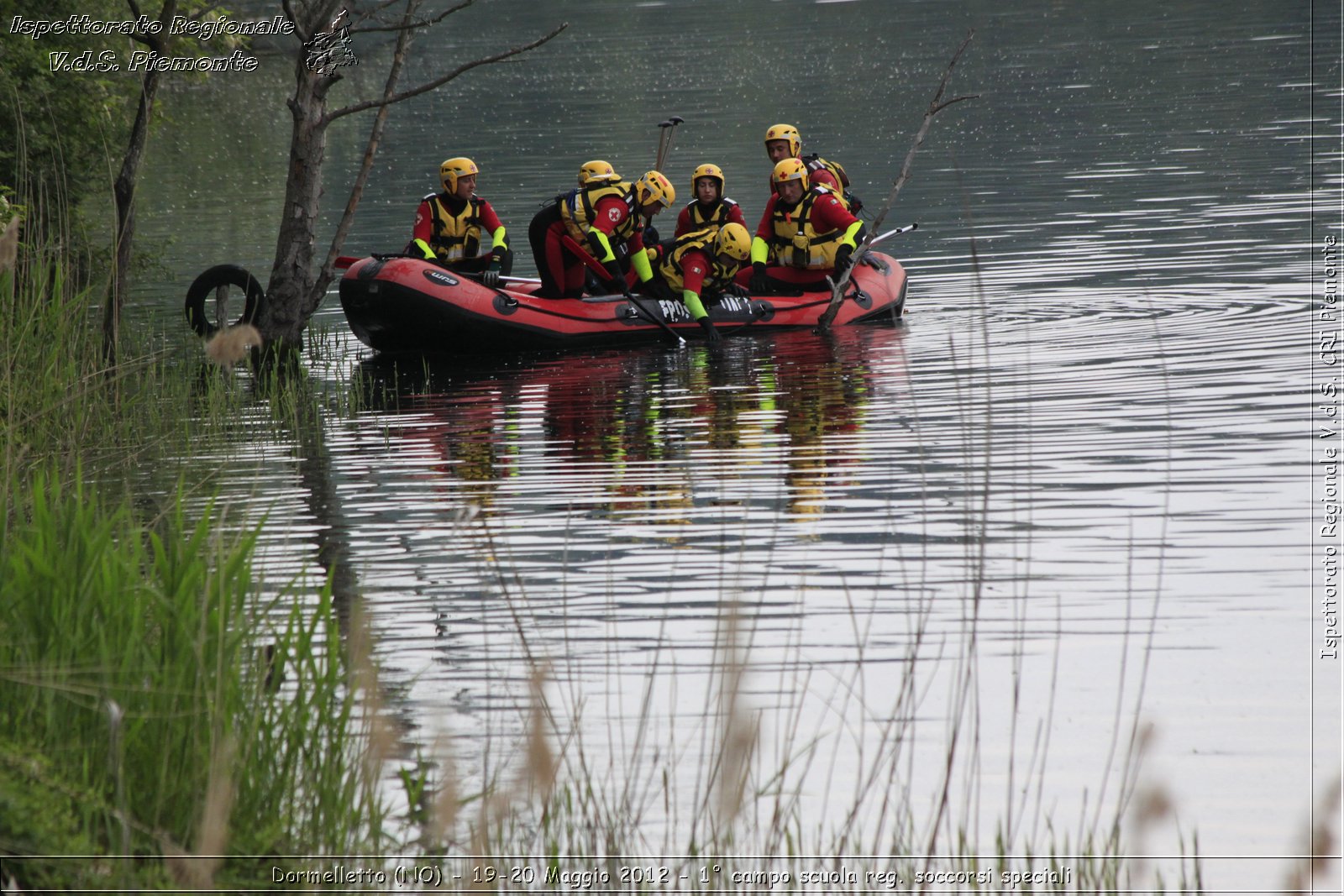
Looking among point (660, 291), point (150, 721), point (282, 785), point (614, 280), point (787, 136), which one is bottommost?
point (282, 785)

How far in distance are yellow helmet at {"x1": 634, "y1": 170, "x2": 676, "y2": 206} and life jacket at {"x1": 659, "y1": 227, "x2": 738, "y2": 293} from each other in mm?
605

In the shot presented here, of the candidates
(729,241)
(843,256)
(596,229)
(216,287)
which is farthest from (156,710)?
(843,256)

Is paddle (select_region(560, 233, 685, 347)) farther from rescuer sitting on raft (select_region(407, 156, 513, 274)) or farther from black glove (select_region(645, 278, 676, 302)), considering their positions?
rescuer sitting on raft (select_region(407, 156, 513, 274))

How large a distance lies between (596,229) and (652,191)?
0.57 meters

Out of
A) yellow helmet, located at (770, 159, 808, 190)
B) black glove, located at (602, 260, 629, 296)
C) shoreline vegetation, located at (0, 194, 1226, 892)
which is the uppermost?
yellow helmet, located at (770, 159, 808, 190)

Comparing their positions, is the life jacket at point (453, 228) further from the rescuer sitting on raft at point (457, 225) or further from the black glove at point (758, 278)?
the black glove at point (758, 278)

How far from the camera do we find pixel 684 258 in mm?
14617

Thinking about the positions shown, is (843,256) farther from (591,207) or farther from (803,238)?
(591,207)

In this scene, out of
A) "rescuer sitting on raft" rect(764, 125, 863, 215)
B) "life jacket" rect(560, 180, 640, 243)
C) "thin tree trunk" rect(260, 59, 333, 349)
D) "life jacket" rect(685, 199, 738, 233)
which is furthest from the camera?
"rescuer sitting on raft" rect(764, 125, 863, 215)

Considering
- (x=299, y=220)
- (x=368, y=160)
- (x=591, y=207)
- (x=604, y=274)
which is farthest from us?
(x=604, y=274)

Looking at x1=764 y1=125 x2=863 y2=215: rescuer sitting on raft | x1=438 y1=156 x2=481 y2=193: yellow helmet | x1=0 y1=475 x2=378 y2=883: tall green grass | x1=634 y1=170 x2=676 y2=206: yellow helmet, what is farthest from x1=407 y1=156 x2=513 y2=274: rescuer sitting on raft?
x1=0 y1=475 x2=378 y2=883: tall green grass

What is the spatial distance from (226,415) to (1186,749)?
7281 millimetres

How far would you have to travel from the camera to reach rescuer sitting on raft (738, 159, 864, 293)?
574 inches

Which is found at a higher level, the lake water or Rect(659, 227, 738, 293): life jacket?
Rect(659, 227, 738, 293): life jacket
